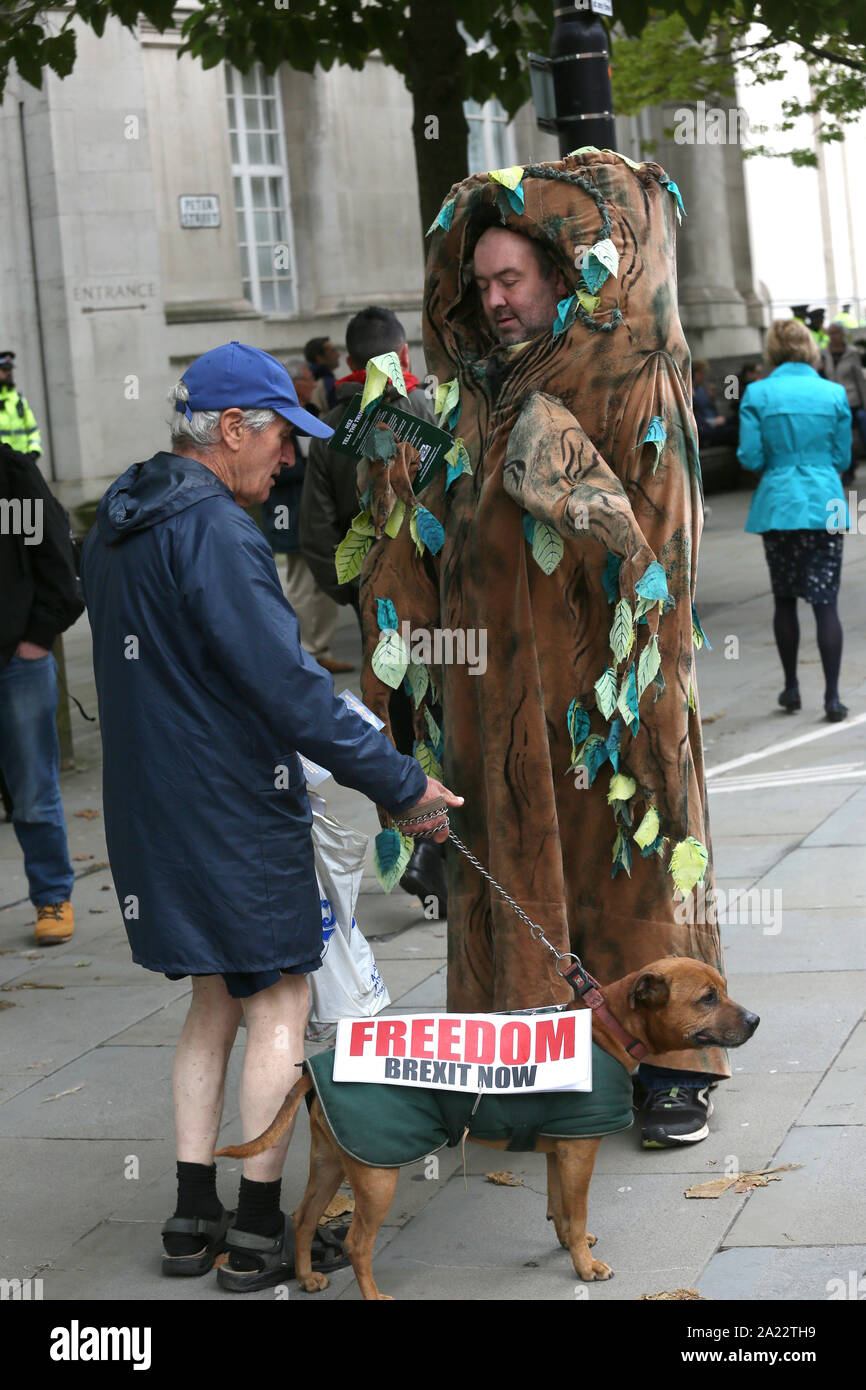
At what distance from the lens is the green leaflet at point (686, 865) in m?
4.20

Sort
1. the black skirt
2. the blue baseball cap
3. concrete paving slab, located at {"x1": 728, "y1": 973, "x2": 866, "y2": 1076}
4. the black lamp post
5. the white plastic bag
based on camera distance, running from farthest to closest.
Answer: the black skirt, the black lamp post, concrete paving slab, located at {"x1": 728, "y1": 973, "x2": 866, "y2": 1076}, the white plastic bag, the blue baseball cap

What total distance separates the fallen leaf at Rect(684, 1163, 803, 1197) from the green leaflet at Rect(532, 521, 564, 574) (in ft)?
4.76

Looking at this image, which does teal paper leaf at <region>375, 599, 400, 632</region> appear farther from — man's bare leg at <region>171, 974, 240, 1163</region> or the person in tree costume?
man's bare leg at <region>171, 974, 240, 1163</region>

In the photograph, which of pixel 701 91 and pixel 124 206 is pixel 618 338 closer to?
pixel 124 206

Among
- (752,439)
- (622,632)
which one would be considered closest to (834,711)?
(752,439)

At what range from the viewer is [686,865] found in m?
4.21

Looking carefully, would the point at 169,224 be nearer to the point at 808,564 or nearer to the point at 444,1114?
the point at 808,564

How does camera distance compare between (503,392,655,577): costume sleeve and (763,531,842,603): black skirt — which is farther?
(763,531,842,603): black skirt

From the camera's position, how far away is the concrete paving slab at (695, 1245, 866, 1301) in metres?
3.40

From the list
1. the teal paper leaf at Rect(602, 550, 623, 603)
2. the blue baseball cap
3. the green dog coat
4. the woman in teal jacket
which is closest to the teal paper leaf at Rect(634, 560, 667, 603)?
the teal paper leaf at Rect(602, 550, 623, 603)

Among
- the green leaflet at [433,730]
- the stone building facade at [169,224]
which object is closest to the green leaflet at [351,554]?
the green leaflet at [433,730]

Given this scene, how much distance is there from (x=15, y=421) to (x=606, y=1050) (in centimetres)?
1039
